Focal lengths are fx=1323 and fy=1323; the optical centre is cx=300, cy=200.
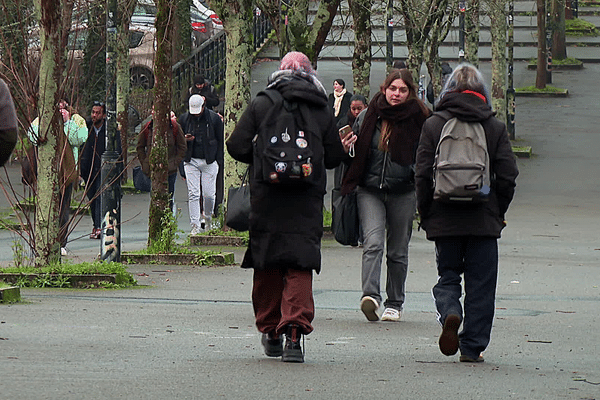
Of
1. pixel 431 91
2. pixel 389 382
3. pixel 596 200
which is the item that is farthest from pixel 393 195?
pixel 431 91

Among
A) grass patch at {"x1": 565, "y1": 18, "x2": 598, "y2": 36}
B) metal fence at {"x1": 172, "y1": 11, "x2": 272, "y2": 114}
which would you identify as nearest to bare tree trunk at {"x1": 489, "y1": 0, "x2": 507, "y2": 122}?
metal fence at {"x1": 172, "y1": 11, "x2": 272, "y2": 114}

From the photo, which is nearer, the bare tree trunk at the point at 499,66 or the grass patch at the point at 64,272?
the grass patch at the point at 64,272

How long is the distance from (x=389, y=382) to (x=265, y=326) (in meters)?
1.01

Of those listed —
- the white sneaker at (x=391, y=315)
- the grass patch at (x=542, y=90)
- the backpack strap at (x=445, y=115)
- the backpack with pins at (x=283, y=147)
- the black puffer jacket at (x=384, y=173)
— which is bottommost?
the grass patch at (x=542, y=90)

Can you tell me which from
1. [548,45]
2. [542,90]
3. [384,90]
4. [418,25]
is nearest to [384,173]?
[384,90]

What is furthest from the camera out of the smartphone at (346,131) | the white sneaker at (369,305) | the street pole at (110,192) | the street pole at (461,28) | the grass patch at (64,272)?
the street pole at (461,28)

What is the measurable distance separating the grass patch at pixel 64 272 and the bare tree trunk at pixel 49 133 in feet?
0.54

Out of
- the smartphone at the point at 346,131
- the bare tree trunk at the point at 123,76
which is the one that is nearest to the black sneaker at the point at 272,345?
the smartphone at the point at 346,131

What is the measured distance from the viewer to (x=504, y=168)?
297 inches

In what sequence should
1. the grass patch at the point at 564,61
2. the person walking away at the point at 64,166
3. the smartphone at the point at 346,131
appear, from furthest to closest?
the grass patch at the point at 564,61, the person walking away at the point at 64,166, the smartphone at the point at 346,131

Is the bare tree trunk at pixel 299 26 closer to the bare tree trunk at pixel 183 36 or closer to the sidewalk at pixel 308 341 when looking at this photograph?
the sidewalk at pixel 308 341

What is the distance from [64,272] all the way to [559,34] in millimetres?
32141

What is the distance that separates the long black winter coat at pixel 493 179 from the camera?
7523 mm

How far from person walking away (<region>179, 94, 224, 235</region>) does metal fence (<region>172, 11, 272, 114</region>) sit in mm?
10476
